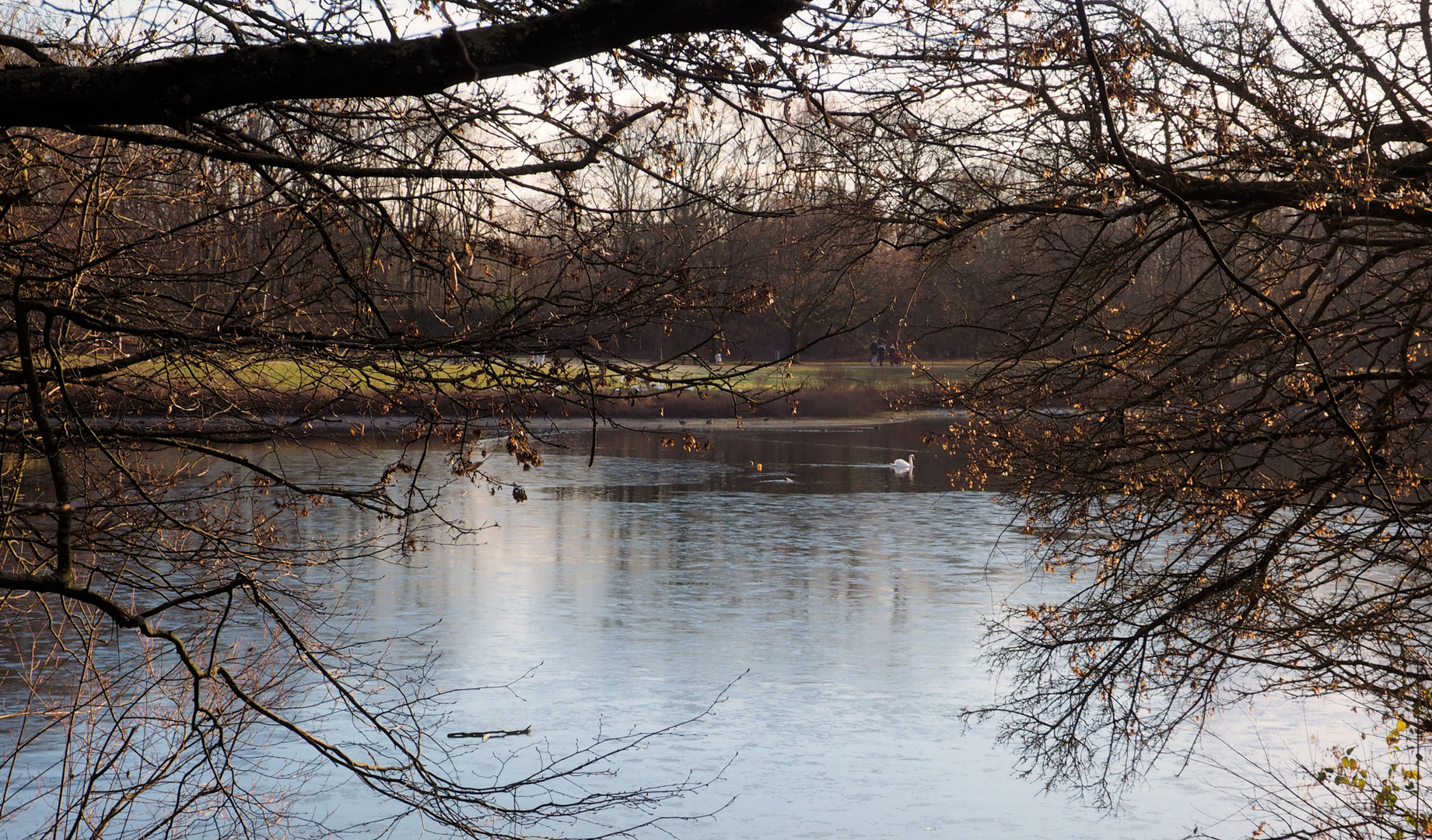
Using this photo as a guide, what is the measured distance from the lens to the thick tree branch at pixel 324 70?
3211 mm

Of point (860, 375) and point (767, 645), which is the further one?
point (860, 375)

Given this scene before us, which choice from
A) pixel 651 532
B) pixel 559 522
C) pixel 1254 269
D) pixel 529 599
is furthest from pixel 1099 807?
pixel 559 522

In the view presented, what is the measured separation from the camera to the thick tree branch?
3.21m

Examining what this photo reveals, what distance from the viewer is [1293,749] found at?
950 centimetres

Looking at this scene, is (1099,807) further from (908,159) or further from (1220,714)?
(908,159)

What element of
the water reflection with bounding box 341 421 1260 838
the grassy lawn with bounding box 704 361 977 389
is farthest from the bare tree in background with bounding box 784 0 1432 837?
the grassy lawn with bounding box 704 361 977 389

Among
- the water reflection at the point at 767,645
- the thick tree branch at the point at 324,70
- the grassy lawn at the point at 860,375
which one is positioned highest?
the grassy lawn at the point at 860,375

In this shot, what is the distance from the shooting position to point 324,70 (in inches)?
127

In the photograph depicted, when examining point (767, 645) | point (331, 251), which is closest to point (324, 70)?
point (331, 251)

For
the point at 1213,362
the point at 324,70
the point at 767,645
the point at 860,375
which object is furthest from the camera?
the point at 860,375

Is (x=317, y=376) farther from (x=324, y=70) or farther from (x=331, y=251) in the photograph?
(x=324, y=70)

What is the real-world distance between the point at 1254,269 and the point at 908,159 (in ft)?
7.64

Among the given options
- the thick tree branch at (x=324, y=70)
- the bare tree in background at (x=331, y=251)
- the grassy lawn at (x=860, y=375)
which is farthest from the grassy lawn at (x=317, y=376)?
the grassy lawn at (x=860, y=375)

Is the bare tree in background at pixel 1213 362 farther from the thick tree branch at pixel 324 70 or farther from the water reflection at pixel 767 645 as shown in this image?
the thick tree branch at pixel 324 70
